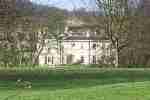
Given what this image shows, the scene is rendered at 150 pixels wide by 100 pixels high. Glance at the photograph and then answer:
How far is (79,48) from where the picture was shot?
83.8m

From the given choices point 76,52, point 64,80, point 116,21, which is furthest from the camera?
point 76,52

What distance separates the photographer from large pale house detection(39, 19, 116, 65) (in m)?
67.4

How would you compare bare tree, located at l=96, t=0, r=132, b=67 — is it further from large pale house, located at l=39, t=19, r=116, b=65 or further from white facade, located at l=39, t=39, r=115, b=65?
white facade, located at l=39, t=39, r=115, b=65

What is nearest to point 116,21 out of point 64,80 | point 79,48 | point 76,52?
point 79,48

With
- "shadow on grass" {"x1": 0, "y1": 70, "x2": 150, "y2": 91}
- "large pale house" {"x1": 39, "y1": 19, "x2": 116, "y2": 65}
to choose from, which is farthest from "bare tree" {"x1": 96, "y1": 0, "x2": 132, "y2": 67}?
"shadow on grass" {"x1": 0, "y1": 70, "x2": 150, "y2": 91}

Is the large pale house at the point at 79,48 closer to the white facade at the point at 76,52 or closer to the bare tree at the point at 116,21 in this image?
the white facade at the point at 76,52

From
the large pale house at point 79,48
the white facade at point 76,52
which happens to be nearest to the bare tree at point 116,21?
the large pale house at point 79,48

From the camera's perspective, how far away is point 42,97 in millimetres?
11930

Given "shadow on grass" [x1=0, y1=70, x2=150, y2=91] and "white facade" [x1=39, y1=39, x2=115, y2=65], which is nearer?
"shadow on grass" [x1=0, y1=70, x2=150, y2=91]

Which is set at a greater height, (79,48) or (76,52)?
(79,48)

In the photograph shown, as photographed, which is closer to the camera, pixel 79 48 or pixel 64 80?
pixel 64 80

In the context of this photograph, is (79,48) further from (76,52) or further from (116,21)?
(116,21)

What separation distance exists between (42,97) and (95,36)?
61.5 m

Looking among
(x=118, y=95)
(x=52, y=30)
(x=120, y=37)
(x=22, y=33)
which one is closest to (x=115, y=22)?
(x=120, y=37)
